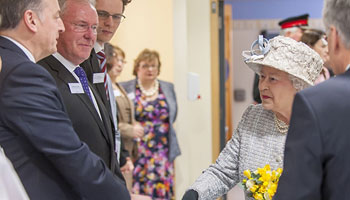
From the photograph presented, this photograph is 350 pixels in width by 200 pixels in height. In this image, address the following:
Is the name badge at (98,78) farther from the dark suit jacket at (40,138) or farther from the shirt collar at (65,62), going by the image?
the dark suit jacket at (40,138)

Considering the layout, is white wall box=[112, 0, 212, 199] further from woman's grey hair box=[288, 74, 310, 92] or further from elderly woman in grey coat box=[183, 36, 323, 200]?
woman's grey hair box=[288, 74, 310, 92]

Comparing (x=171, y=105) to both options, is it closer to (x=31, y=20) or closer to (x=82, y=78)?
(x=82, y=78)

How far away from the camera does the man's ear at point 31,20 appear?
1301 millimetres

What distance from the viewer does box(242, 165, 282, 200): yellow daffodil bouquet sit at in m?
1.35

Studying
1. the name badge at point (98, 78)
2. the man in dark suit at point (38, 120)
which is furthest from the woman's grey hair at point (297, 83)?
the name badge at point (98, 78)

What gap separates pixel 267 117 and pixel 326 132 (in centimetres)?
68

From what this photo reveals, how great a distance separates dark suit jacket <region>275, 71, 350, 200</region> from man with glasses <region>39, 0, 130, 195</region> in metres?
0.83

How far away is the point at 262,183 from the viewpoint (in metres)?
1.39

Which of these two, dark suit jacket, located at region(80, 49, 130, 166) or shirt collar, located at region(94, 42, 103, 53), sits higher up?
shirt collar, located at region(94, 42, 103, 53)

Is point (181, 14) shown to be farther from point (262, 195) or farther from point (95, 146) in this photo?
point (262, 195)

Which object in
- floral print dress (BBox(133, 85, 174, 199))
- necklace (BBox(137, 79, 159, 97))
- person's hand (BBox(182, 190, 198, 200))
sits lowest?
floral print dress (BBox(133, 85, 174, 199))

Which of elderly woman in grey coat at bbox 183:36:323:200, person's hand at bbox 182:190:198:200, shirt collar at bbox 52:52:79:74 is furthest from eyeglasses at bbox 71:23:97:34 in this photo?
person's hand at bbox 182:190:198:200

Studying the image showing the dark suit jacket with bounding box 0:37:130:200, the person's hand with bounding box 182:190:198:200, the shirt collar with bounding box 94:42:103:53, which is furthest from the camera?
the shirt collar with bounding box 94:42:103:53

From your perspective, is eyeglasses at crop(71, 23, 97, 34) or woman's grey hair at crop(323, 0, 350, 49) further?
eyeglasses at crop(71, 23, 97, 34)
